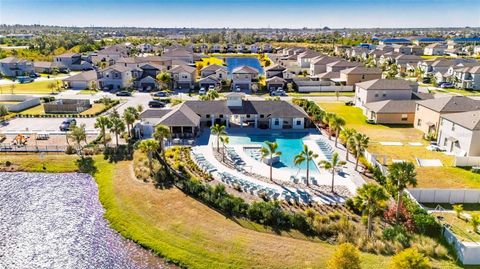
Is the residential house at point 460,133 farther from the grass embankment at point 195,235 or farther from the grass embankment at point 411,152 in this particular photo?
the grass embankment at point 195,235

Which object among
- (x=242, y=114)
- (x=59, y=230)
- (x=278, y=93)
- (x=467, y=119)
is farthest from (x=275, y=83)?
(x=59, y=230)

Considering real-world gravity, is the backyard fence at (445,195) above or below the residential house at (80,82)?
below

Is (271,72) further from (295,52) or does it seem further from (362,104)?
(295,52)

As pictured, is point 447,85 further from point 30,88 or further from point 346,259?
point 30,88

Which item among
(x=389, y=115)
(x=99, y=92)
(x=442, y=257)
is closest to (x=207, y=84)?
(x=99, y=92)

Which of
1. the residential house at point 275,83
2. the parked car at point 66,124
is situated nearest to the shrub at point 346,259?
the parked car at point 66,124

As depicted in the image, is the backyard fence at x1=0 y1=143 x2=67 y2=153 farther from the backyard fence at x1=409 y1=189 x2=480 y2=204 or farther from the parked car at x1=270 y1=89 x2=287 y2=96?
the parked car at x1=270 y1=89 x2=287 y2=96
